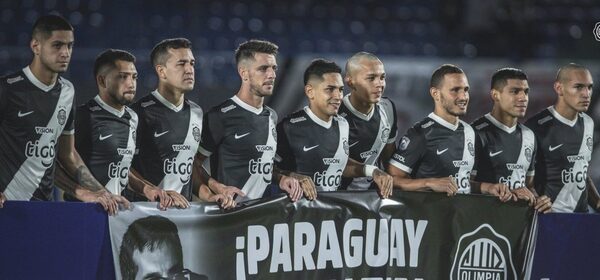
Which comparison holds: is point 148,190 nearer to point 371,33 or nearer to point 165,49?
point 165,49

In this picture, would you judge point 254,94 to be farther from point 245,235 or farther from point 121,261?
point 121,261

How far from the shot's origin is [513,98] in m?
8.33

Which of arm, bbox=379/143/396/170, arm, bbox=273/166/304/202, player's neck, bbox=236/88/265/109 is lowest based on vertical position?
arm, bbox=273/166/304/202

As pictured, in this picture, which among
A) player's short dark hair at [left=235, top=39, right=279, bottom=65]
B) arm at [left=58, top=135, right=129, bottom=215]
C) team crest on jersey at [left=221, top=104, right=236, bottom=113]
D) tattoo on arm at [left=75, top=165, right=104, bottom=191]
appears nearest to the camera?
arm at [left=58, top=135, right=129, bottom=215]

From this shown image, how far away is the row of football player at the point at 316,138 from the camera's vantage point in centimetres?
721

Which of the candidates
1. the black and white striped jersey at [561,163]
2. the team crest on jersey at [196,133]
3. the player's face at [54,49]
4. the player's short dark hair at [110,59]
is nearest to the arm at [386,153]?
the black and white striped jersey at [561,163]

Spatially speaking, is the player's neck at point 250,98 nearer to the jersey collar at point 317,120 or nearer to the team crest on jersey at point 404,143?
the jersey collar at point 317,120

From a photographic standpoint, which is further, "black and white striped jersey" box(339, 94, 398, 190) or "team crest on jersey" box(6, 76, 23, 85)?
"black and white striped jersey" box(339, 94, 398, 190)

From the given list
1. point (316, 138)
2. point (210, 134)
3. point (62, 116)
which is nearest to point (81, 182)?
point (62, 116)

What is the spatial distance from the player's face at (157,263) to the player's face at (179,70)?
5.21ft

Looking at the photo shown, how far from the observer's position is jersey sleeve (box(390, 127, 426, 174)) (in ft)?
26.0

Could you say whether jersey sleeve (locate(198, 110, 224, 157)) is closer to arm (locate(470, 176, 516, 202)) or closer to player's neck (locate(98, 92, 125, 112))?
player's neck (locate(98, 92, 125, 112))

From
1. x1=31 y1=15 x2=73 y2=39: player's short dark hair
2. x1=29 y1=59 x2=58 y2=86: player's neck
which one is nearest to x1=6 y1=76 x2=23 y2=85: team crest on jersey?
x1=29 y1=59 x2=58 y2=86: player's neck

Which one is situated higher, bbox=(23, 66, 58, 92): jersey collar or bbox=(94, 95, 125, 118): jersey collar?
bbox=(23, 66, 58, 92): jersey collar
